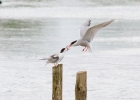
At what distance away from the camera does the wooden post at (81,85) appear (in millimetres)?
11695

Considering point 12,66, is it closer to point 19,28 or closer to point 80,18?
point 19,28

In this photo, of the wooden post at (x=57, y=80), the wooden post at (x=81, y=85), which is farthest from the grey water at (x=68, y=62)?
the wooden post at (x=81, y=85)

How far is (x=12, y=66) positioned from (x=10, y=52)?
4258 millimetres

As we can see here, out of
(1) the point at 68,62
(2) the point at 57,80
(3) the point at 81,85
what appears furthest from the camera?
(1) the point at 68,62

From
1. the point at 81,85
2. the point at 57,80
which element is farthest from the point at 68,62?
the point at 81,85

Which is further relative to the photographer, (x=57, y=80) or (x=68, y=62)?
(x=68, y=62)

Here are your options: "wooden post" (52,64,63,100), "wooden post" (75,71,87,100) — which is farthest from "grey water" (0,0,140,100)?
"wooden post" (75,71,87,100)

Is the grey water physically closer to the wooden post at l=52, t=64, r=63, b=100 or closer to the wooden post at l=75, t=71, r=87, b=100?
the wooden post at l=52, t=64, r=63, b=100

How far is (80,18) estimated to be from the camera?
160 ft

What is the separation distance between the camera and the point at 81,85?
1185 centimetres

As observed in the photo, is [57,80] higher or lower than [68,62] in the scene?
lower

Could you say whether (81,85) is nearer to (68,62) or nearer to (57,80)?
(57,80)

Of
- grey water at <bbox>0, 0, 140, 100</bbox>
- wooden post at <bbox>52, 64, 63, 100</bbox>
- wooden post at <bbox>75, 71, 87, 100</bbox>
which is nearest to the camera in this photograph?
wooden post at <bbox>75, 71, 87, 100</bbox>

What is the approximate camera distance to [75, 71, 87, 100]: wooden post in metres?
11.7
